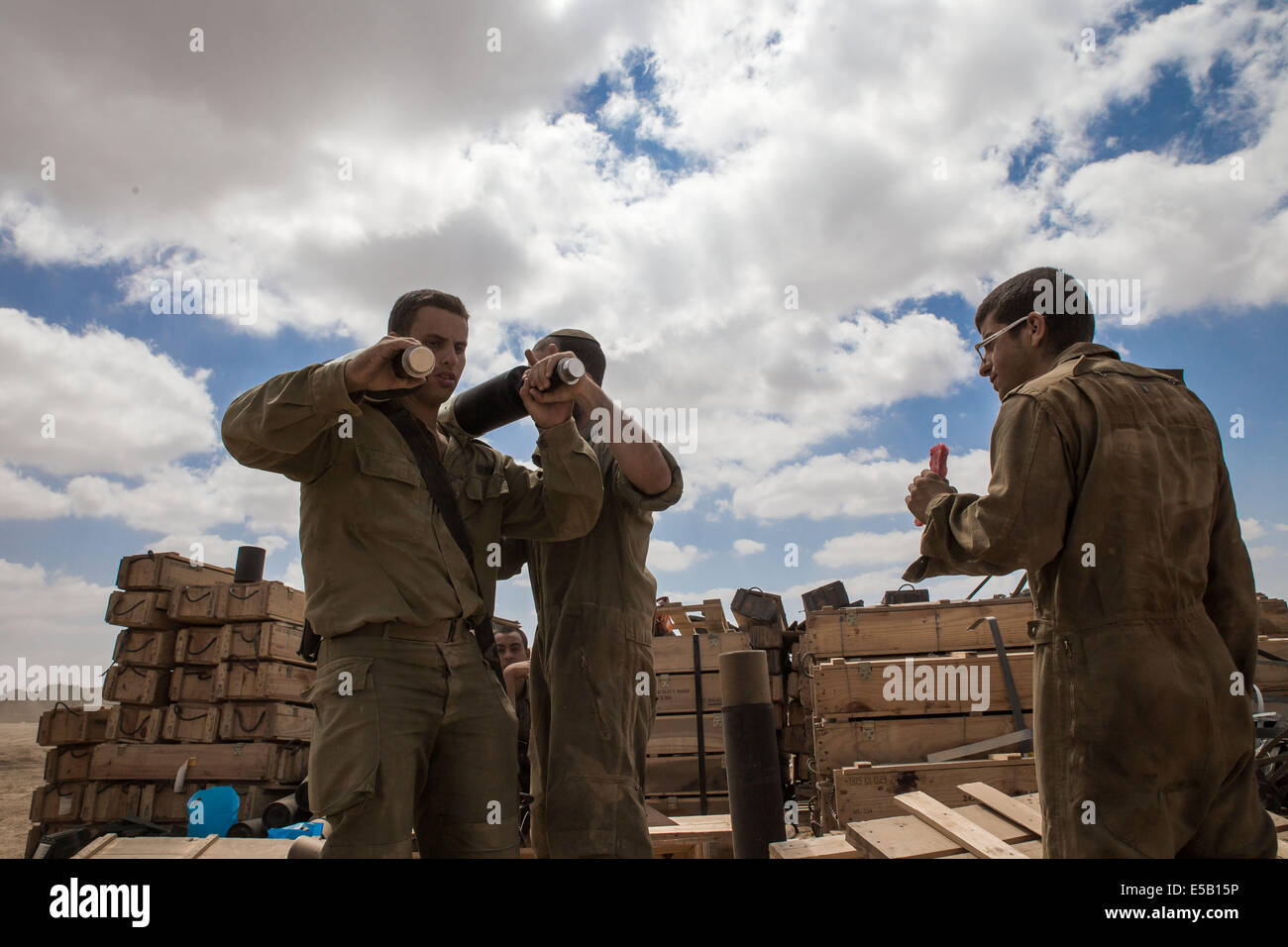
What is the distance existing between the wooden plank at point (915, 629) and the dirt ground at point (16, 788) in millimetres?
11171

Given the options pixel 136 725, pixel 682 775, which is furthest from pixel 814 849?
pixel 136 725

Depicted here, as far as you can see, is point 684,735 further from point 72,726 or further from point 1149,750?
point 72,726

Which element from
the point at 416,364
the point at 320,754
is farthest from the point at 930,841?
the point at 416,364

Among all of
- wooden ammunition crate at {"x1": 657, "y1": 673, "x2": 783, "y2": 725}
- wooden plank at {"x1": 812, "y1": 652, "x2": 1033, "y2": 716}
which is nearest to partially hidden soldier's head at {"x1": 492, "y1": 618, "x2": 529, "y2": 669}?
wooden plank at {"x1": 812, "y1": 652, "x2": 1033, "y2": 716}

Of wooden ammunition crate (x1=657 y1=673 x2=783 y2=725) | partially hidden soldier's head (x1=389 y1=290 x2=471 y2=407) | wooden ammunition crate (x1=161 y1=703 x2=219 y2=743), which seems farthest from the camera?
wooden ammunition crate (x1=161 y1=703 x2=219 y2=743)

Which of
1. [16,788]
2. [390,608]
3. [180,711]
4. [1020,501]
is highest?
[1020,501]

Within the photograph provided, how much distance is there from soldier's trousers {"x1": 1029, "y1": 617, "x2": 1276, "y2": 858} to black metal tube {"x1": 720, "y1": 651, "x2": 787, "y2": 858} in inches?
85.9

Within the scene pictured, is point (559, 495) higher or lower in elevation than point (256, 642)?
higher

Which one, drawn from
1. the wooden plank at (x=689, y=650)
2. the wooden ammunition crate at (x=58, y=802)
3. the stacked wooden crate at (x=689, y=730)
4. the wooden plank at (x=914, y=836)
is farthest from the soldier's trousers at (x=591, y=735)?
the wooden ammunition crate at (x=58, y=802)

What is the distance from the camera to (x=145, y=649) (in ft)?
34.6

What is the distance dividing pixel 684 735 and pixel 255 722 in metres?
5.16

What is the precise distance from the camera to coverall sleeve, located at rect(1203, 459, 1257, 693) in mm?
2338

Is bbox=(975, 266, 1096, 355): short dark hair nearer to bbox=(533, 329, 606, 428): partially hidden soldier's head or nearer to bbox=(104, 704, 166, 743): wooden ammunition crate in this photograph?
bbox=(533, 329, 606, 428): partially hidden soldier's head
